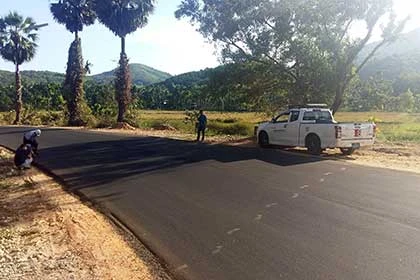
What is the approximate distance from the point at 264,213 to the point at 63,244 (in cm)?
345

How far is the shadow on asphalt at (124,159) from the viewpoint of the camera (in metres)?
13.9

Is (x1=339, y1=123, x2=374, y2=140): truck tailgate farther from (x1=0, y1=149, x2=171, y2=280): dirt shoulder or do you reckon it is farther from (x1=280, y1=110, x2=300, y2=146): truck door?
(x1=0, y1=149, x2=171, y2=280): dirt shoulder

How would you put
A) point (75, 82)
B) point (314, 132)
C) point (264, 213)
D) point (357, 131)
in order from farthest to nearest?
point (75, 82) → point (314, 132) → point (357, 131) → point (264, 213)

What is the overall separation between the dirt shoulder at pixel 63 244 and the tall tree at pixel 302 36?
16.3m

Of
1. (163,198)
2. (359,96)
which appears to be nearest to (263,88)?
(359,96)

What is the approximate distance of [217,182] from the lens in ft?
39.9

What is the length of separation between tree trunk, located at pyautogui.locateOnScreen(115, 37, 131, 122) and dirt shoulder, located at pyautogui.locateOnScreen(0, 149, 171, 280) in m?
28.5

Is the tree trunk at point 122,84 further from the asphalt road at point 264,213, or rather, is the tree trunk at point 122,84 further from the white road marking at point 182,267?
the white road marking at point 182,267

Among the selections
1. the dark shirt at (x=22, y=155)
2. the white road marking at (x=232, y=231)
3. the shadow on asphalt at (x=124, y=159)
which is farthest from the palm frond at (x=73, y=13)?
the white road marking at (x=232, y=231)

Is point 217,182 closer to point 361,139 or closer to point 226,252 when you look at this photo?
point 226,252

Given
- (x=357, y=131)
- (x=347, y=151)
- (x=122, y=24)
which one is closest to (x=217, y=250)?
(x=357, y=131)

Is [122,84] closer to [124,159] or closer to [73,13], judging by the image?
[73,13]

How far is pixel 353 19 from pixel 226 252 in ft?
62.0

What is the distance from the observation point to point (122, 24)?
3956cm
